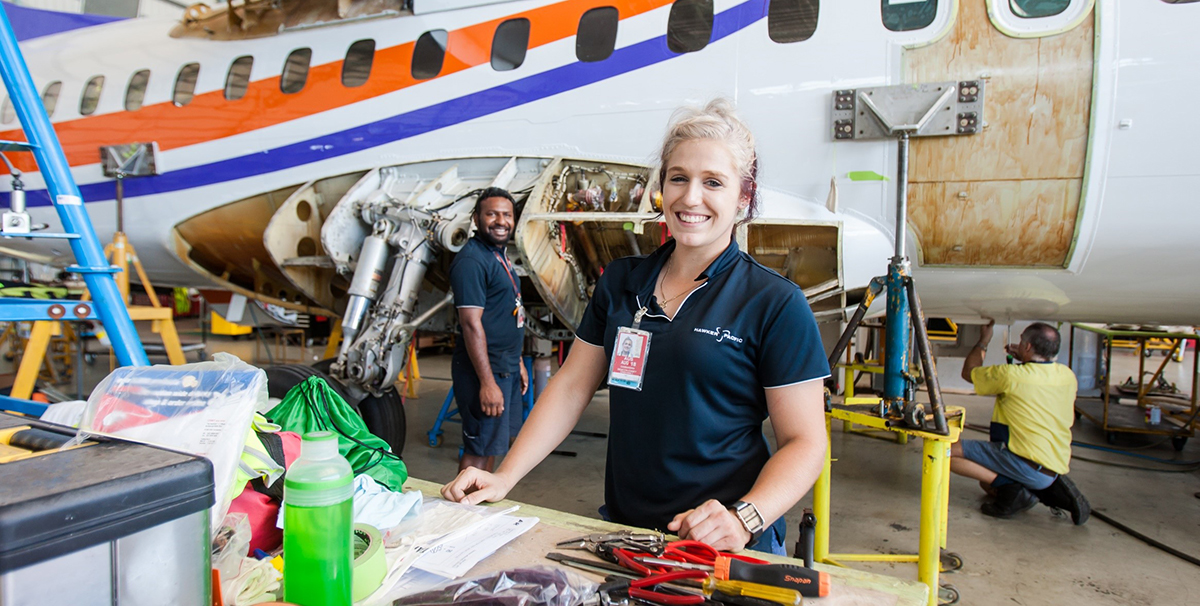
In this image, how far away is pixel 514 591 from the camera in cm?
90

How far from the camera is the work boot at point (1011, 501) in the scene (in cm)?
351

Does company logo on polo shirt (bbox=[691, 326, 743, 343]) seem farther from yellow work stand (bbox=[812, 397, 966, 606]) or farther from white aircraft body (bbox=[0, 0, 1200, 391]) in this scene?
white aircraft body (bbox=[0, 0, 1200, 391])

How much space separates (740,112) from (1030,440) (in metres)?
2.26

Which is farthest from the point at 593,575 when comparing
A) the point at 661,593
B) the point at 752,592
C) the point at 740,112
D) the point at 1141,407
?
the point at 1141,407

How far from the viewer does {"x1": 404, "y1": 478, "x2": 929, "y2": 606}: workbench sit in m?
0.98

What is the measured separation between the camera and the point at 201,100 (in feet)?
14.9

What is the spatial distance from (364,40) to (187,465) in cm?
393

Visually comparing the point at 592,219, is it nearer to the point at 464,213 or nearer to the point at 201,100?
the point at 464,213

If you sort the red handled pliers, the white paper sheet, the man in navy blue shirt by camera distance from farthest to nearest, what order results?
the man in navy blue shirt
the white paper sheet
the red handled pliers

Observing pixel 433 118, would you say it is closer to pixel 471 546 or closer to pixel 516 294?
pixel 516 294

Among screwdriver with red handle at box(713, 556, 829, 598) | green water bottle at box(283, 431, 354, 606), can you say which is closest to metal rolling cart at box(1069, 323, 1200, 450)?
screwdriver with red handle at box(713, 556, 829, 598)

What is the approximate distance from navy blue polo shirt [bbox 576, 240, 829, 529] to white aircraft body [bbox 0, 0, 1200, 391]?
1431 millimetres

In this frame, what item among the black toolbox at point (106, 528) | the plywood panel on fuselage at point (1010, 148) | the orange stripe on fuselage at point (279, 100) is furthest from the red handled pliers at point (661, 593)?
the orange stripe on fuselage at point (279, 100)

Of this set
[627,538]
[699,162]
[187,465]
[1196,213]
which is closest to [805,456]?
[627,538]
